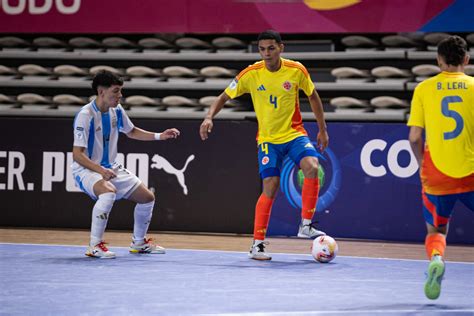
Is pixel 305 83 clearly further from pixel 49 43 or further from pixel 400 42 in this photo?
pixel 49 43

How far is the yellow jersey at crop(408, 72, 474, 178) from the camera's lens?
545 centimetres

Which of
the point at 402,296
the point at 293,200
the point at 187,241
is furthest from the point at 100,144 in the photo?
the point at 402,296

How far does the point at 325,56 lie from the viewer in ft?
41.3

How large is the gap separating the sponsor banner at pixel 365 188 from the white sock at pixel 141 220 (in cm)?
217

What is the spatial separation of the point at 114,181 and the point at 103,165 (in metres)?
0.21

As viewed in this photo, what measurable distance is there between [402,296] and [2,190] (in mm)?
6263

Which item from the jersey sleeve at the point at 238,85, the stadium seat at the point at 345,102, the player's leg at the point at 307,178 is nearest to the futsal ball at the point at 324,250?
the player's leg at the point at 307,178

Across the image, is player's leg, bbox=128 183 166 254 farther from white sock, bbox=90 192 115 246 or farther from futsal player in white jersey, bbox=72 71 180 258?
white sock, bbox=90 192 115 246

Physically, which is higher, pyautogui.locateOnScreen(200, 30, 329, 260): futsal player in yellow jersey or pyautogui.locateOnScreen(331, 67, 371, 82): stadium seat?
pyautogui.locateOnScreen(331, 67, 371, 82): stadium seat

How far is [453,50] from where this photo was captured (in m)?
5.48

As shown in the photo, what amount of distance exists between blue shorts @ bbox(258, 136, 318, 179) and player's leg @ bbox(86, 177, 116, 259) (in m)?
1.48

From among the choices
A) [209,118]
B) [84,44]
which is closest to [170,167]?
[209,118]

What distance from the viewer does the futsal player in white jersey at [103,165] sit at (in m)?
7.88

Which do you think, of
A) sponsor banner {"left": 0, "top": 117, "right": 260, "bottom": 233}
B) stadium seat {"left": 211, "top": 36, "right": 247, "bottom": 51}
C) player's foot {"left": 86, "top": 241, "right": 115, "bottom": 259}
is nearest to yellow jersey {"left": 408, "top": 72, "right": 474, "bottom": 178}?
player's foot {"left": 86, "top": 241, "right": 115, "bottom": 259}
